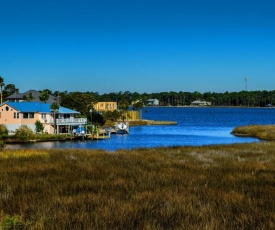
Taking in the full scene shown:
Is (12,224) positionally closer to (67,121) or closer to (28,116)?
(28,116)

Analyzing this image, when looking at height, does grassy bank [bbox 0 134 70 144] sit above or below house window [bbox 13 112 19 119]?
below

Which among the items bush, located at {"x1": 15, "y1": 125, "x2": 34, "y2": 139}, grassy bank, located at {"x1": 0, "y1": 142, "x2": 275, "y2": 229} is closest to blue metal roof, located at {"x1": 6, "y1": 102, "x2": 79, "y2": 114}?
bush, located at {"x1": 15, "y1": 125, "x2": 34, "y2": 139}

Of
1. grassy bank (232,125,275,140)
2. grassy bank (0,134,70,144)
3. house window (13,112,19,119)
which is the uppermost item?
house window (13,112,19,119)

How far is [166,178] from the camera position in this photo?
13.8 m

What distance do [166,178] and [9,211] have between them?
634 centimetres

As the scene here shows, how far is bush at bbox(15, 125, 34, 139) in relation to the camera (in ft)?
259

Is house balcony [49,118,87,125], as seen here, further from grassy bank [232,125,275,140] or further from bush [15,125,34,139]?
grassy bank [232,125,275,140]

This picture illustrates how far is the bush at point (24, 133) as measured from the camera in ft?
259

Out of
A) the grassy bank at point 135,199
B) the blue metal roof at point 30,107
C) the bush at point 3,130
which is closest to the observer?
the grassy bank at point 135,199

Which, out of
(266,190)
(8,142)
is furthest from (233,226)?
(8,142)

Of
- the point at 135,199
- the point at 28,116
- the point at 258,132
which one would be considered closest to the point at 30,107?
the point at 28,116

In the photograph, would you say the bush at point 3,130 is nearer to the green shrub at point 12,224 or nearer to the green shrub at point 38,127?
the green shrub at point 38,127

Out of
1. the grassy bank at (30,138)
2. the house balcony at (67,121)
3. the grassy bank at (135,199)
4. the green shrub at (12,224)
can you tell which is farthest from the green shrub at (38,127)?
the green shrub at (12,224)

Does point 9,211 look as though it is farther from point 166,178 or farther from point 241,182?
point 241,182
